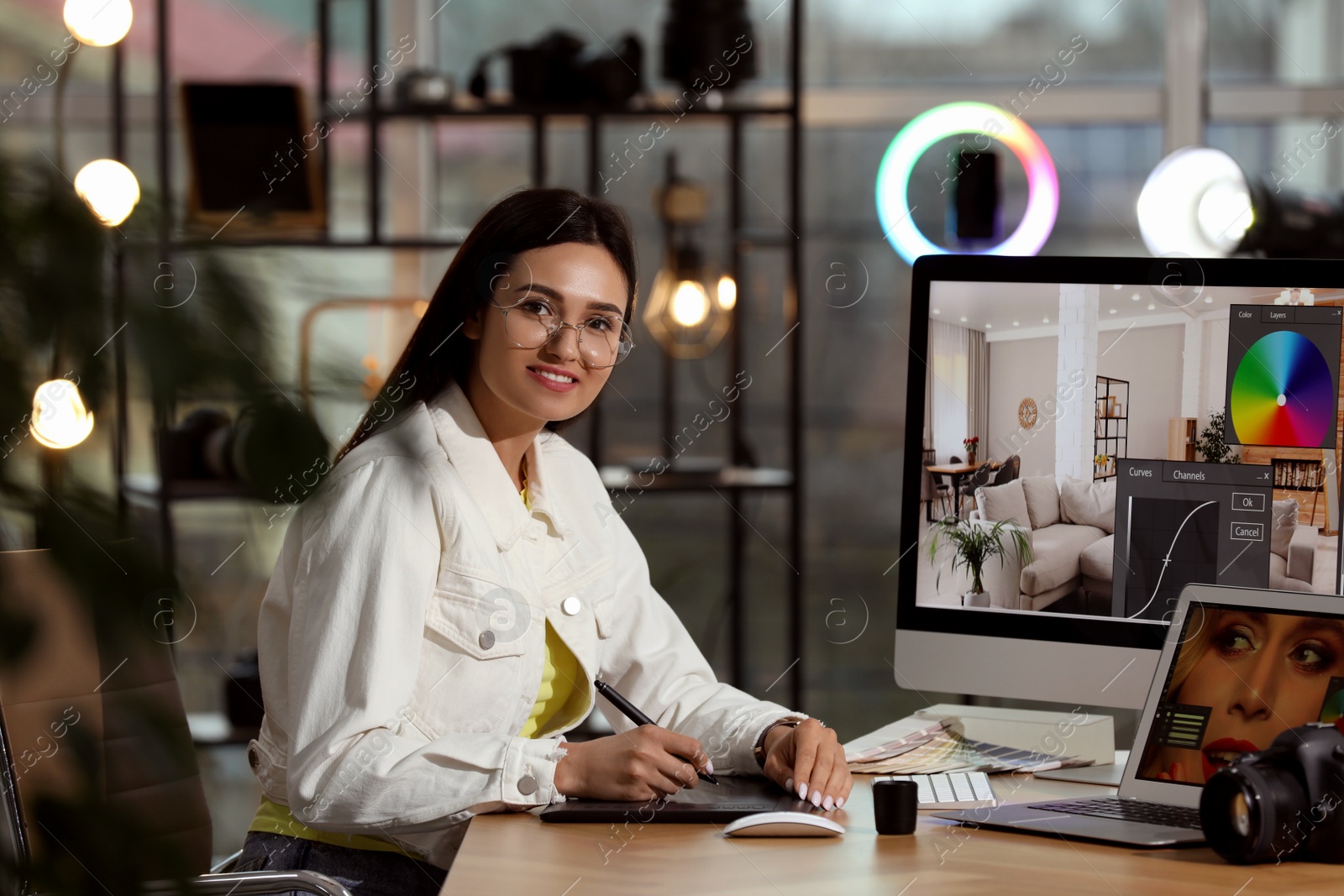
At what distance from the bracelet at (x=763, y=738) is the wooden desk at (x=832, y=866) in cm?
19

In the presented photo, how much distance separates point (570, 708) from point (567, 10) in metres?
2.54

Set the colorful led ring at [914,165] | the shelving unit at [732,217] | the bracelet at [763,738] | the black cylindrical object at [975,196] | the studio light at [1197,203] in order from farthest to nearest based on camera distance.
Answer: the shelving unit at [732,217]
the black cylindrical object at [975,196]
the colorful led ring at [914,165]
the studio light at [1197,203]
the bracelet at [763,738]

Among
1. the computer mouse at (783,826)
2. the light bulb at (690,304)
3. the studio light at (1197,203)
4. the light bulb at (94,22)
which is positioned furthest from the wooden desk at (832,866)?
the light bulb at (690,304)

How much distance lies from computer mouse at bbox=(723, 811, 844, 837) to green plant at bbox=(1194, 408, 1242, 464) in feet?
1.91

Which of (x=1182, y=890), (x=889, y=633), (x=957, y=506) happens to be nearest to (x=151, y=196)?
(x=1182, y=890)

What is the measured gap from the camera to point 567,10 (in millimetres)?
3480

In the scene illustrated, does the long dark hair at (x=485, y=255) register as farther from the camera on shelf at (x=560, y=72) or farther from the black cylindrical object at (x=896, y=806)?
the camera on shelf at (x=560, y=72)

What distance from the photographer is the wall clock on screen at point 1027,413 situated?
141cm

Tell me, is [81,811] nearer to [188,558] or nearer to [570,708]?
[188,558]

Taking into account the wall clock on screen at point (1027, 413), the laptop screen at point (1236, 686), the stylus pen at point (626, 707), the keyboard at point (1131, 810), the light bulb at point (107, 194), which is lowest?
the keyboard at point (1131, 810)

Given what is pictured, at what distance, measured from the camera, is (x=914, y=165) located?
200 centimetres

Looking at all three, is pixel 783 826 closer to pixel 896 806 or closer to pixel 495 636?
pixel 896 806

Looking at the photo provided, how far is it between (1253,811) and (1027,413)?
53cm

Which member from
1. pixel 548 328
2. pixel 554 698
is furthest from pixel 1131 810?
pixel 548 328
